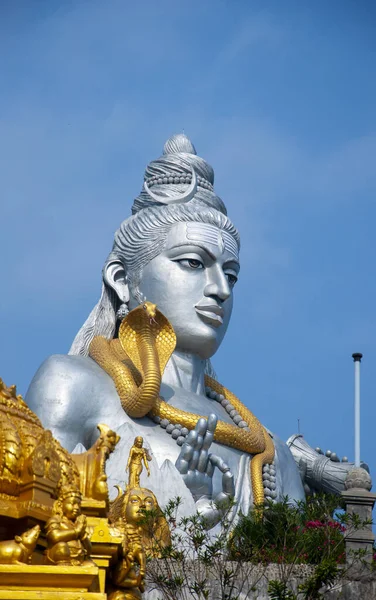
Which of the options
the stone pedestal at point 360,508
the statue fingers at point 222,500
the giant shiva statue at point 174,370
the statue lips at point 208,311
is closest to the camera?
the stone pedestal at point 360,508

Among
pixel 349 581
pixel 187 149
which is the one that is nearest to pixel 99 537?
pixel 349 581

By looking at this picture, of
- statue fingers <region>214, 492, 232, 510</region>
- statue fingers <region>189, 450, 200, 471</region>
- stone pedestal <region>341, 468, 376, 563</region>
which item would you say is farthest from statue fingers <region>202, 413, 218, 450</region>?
stone pedestal <region>341, 468, 376, 563</region>

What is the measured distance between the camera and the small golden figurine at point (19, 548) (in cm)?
793

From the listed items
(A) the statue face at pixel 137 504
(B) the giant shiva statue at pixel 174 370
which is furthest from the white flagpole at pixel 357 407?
(A) the statue face at pixel 137 504

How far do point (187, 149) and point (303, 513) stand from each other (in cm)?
563

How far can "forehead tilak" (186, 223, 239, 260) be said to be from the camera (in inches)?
663

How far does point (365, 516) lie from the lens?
45.6 ft

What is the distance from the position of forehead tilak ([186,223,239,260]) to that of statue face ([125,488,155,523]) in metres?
4.85

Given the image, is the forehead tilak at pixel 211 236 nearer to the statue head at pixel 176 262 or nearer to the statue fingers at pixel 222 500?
the statue head at pixel 176 262

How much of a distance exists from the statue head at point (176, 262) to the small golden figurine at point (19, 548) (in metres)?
8.72

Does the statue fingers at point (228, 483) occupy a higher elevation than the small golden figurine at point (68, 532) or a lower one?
higher

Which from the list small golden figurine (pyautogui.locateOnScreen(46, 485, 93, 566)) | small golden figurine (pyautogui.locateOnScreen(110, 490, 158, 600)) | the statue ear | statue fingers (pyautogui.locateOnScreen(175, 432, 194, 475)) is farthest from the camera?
the statue ear

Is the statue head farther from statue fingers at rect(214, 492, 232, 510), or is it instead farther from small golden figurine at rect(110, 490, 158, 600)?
small golden figurine at rect(110, 490, 158, 600)

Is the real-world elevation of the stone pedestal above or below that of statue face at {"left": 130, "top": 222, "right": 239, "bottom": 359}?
below
